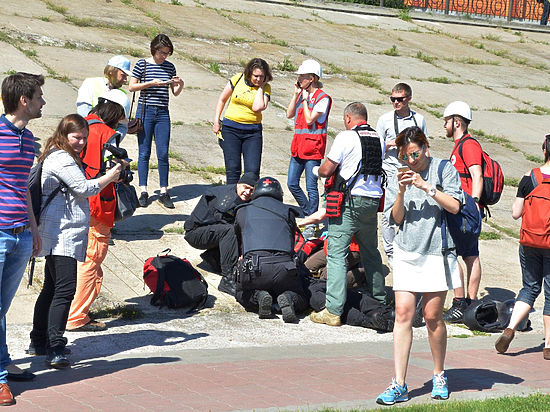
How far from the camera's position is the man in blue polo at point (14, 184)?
5.66 meters

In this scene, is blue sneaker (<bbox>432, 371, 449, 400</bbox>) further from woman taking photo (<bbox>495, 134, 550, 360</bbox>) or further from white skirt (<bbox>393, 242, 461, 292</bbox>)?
woman taking photo (<bbox>495, 134, 550, 360</bbox>)

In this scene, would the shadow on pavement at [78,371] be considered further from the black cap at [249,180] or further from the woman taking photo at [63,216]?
the black cap at [249,180]

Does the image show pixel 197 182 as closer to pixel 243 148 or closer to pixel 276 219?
pixel 243 148

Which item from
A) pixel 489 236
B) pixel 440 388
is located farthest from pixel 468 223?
pixel 489 236

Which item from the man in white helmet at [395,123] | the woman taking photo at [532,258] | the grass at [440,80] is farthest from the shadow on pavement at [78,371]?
the grass at [440,80]

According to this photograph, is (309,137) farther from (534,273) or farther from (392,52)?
(392,52)

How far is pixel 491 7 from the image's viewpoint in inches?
1080

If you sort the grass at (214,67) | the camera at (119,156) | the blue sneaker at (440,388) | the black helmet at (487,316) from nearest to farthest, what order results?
the blue sneaker at (440,388) → the camera at (119,156) → the black helmet at (487,316) → the grass at (214,67)

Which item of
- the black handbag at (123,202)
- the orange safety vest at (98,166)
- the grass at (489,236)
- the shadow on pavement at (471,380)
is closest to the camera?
the shadow on pavement at (471,380)

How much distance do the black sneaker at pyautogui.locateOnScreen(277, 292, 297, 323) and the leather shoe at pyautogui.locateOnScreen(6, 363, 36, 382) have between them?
2.73 meters

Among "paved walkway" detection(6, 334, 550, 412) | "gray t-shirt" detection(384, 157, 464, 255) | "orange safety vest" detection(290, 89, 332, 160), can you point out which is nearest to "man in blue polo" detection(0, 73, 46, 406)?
"paved walkway" detection(6, 334, 550, 412)

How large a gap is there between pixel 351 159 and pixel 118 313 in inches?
101

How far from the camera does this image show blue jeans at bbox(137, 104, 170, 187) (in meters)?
10.4

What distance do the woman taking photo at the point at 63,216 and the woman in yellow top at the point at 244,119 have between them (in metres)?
3.81
